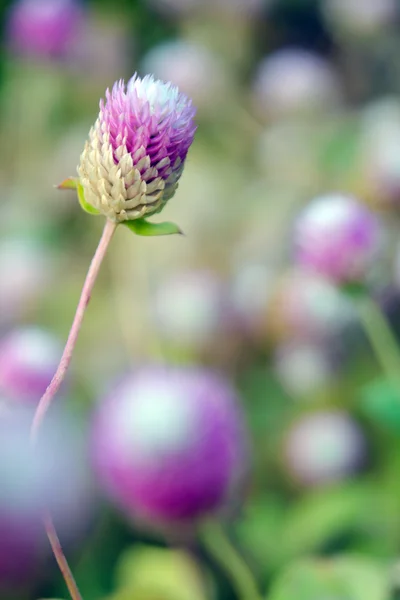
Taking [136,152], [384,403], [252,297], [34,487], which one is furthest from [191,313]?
[136,152]

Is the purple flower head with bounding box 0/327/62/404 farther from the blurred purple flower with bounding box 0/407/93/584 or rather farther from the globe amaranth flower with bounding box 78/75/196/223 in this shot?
the globe amaranth flower with bounding box 78/75/196/223

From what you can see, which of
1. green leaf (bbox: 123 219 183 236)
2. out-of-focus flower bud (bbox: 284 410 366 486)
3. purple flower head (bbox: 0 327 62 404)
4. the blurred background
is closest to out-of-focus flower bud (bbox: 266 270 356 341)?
the blurred background

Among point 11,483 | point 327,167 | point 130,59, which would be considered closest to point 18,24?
point 130,59

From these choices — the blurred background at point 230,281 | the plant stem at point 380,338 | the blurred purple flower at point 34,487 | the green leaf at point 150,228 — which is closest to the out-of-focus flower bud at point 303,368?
the blurred background at point 230,281

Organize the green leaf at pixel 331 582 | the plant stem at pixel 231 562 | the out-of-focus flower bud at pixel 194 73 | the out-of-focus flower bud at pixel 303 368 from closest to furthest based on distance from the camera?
the green leaf at pixel 331 582 < the plant stem at pixel 231 562 < the out-of-focus flower bud at pixel 303 368 < the out-of-focus flower bud at pixel 194 73

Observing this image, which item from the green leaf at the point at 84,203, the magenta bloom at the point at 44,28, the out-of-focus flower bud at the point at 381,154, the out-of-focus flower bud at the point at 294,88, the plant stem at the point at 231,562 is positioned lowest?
the plant stem at the point at 231,562

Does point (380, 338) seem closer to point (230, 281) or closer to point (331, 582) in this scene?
point (230, 281)

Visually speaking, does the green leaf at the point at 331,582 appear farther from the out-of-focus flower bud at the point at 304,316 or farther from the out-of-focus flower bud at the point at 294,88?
the out-of-focus flower bud at the point at 294,88
